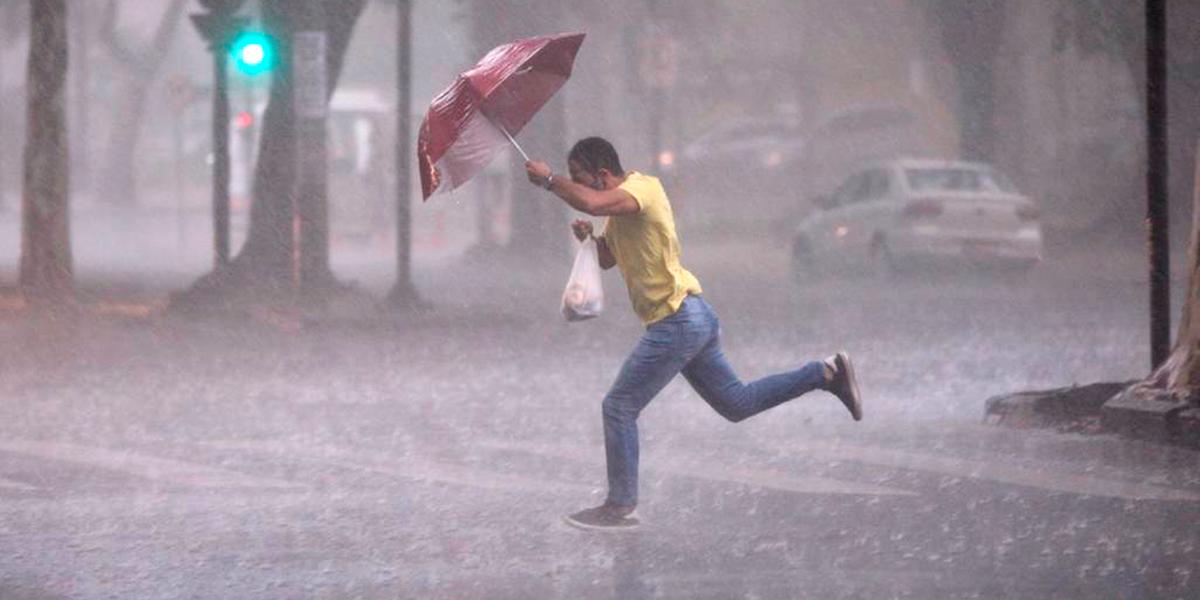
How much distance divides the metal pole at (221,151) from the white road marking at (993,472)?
36.5 feet

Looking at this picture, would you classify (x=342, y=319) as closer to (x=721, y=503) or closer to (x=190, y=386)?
(x=190, y=386)

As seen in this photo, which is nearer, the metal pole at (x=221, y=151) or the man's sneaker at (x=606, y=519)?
the man's sneaker at (x=606, y=519)

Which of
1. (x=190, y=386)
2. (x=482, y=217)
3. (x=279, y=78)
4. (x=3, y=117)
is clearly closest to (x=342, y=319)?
(x=279, y=78)

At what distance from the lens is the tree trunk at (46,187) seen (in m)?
21.1

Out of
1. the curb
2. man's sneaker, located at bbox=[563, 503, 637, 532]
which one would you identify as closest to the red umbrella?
man's sneaker, located at bbox=[563, 503, 637, 532]

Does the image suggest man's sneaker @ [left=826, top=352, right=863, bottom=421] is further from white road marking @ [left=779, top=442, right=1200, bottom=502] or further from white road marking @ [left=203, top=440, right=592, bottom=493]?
white road marking @ [left=203, top=440, right=592, bottom=493]

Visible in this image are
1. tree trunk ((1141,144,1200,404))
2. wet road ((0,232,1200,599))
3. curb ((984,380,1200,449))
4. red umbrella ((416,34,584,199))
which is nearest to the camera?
wet road ((0,232,1200,599))

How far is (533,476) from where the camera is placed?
34.9ft

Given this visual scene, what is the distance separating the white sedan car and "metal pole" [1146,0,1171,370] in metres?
14.2

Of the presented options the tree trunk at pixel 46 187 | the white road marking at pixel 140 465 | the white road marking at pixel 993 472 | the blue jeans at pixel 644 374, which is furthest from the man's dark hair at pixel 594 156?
the tree trunk at pixel 46 187

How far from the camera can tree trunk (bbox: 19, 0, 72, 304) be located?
21.1m

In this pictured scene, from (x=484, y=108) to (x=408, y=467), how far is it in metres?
2.50

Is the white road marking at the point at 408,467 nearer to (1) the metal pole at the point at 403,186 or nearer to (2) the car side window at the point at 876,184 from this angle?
(1) the metal pole at the point at 403,186

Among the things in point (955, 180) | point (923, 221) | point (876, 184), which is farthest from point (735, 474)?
point (876, 184)
